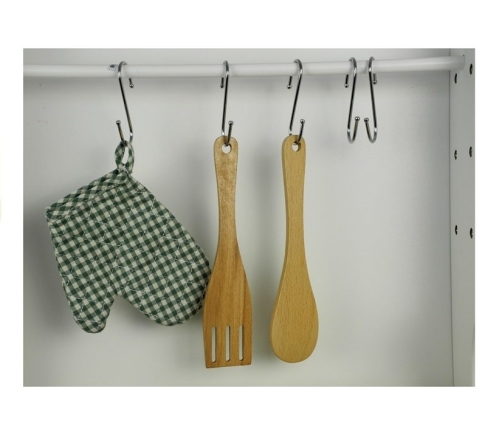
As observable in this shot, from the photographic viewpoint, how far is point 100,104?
2.40ft

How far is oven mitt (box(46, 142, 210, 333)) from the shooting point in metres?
0.67

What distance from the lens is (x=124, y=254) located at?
2.23 ft

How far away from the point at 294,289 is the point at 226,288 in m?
0.08

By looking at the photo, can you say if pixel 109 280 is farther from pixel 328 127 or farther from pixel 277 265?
pixel 328 127

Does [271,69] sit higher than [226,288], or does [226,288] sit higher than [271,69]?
[271,69]

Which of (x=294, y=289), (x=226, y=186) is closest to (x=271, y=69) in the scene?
(x=226, y=186)

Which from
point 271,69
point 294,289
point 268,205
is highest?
→ point 271,69

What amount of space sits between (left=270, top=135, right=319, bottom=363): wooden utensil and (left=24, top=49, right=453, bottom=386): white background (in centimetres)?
6

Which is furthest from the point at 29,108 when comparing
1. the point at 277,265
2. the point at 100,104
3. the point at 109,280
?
the point at 277,265

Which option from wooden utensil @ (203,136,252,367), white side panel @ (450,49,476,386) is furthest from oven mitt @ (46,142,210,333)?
white side panel @ (450,49,476,386)

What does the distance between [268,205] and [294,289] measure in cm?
12

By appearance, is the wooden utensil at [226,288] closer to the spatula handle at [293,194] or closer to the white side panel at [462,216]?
the spatula handle at [293,194]

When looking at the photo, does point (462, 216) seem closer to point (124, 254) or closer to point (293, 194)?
point (293, 194)

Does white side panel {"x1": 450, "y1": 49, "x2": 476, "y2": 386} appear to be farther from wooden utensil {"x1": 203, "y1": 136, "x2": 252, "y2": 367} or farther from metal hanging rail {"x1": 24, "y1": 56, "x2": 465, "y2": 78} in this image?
wooden utensil {"x1": 203, "y1": 136, "x2": 252, "y2": 367}
